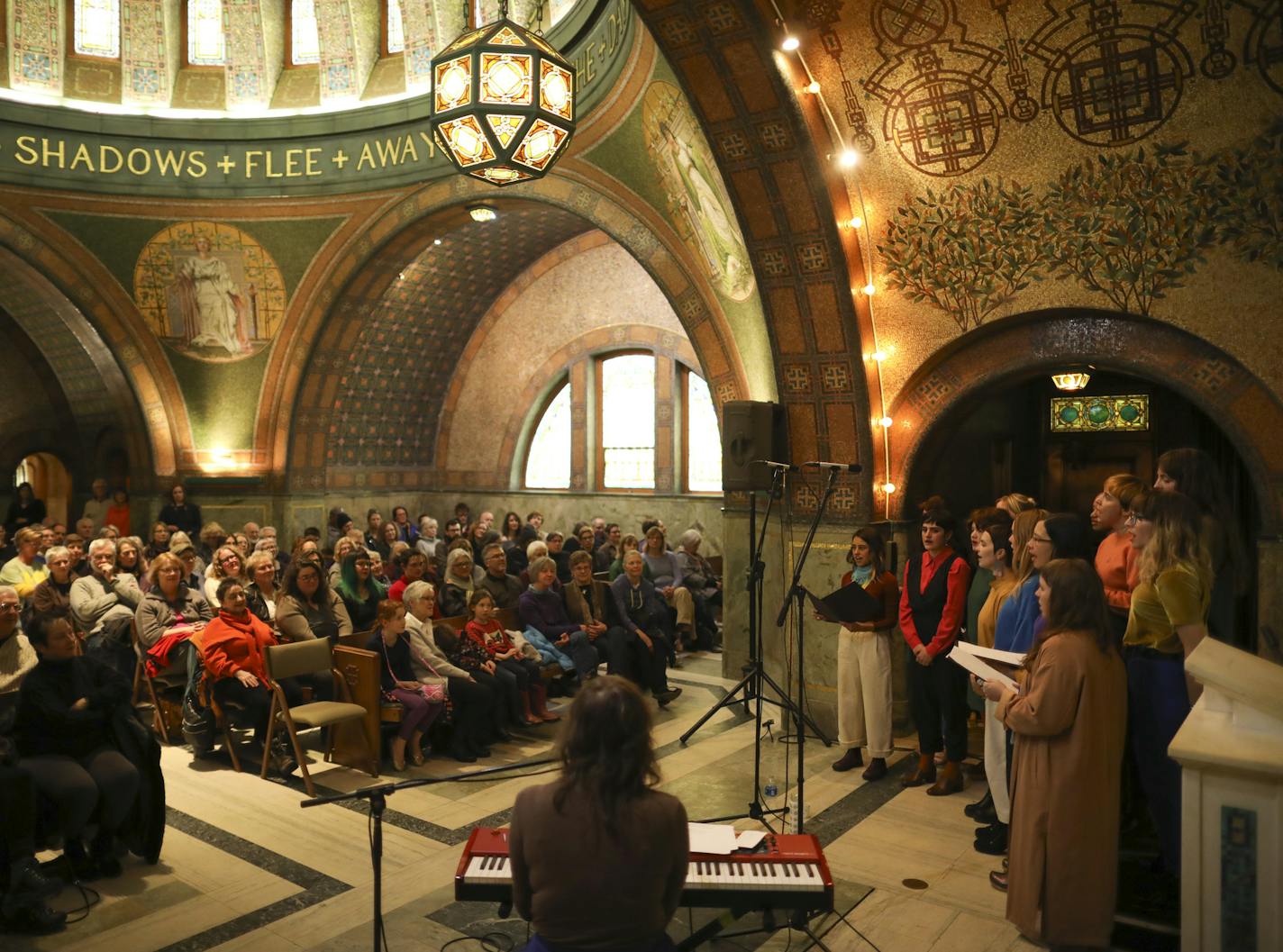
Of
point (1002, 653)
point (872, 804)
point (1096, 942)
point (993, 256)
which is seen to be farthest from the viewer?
point (993, 256)

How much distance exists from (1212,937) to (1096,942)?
78 cm

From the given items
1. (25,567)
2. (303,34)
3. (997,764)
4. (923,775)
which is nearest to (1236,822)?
(997,764)

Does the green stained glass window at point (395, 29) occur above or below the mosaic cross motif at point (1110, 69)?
above

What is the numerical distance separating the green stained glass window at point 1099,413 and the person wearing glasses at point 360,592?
6.80m

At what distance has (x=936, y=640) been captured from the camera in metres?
6.29

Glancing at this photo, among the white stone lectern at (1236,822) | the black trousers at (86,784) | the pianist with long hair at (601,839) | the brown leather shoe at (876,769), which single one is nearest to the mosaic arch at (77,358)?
the black trousers at (86,784)

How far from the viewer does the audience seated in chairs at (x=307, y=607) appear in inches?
284

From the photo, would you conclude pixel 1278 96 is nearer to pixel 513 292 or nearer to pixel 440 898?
pixel 440 898

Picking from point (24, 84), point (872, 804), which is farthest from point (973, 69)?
point (24, 84)

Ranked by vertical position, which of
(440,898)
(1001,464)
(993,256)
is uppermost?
(993,256)

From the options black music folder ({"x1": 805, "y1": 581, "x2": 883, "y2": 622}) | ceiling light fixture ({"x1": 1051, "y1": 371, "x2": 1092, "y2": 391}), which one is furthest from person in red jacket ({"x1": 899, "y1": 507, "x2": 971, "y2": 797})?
ceiling light fixture ({"x1": 1051, "y1": 371, "x2": 1092, "y2": 391})

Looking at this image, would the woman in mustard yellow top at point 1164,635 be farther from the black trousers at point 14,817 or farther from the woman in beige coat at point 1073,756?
the black trousers at point 14,817

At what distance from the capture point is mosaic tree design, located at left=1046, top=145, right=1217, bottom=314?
5.98 meters

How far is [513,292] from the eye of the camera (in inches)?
645
